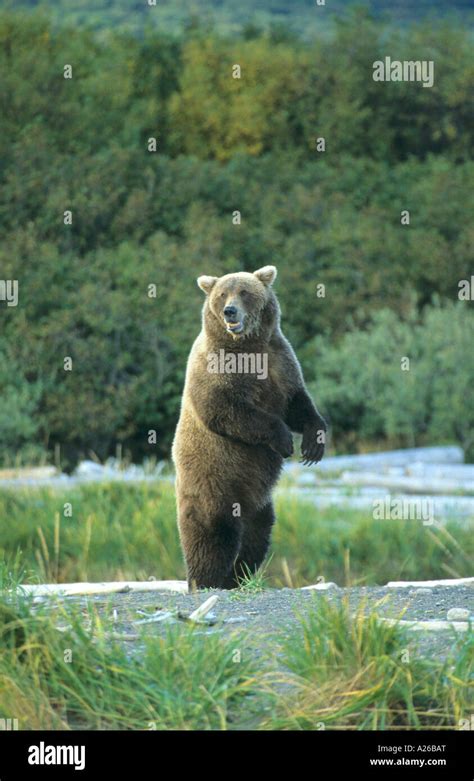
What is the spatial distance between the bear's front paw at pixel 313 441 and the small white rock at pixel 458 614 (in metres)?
1.49

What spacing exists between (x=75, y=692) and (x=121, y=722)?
17cm

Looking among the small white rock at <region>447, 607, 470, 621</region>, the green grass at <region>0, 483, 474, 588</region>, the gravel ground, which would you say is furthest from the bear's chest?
the green grass at <region>0, 483, 474, 588</region>

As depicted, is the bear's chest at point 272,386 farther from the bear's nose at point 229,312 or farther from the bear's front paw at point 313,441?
the bear's nose at point 229,312

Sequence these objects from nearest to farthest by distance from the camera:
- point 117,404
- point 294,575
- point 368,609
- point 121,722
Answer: point 121,722, point 368,609, point 294,575, point 117,404

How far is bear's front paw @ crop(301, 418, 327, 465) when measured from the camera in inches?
239

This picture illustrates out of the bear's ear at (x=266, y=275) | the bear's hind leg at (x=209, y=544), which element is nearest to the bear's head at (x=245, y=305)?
the bear's ear at (x=266, y=275)

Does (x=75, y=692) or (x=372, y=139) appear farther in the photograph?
(x=372, y=139)

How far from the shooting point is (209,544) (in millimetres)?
6031

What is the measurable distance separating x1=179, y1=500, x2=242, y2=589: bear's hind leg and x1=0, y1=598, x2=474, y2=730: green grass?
204 cm

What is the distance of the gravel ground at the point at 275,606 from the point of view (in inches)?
166

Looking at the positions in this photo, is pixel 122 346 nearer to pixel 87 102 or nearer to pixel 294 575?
pixel 87 102

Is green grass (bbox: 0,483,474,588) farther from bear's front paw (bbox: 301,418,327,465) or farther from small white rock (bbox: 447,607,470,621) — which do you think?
small white rock (bbox: 447,607,470,621)

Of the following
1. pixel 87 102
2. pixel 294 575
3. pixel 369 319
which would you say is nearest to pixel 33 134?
pixel 87 102

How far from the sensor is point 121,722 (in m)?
3.71
